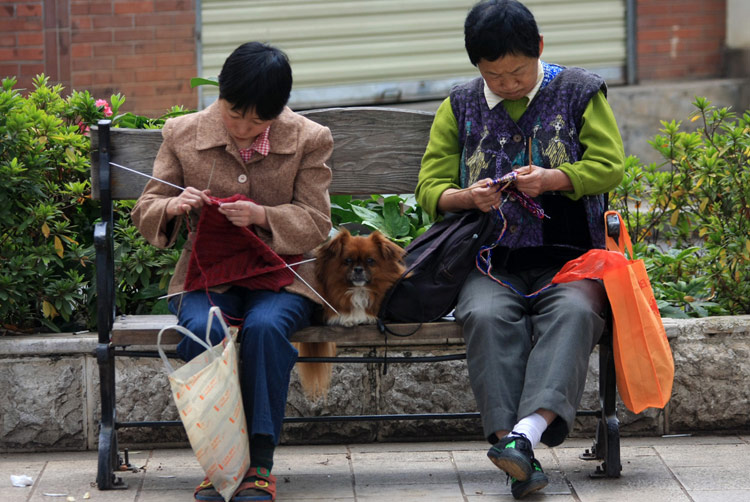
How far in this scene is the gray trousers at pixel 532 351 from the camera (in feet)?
10.8

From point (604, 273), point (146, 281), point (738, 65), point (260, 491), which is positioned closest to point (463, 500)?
point (260, 491)

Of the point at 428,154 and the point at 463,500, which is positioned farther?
the point at 428,154

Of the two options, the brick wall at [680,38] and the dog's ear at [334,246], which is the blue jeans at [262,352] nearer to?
the dog's ear at [334,246]

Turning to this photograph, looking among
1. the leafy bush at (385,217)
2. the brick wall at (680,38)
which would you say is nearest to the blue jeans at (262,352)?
the leafy bush at (385,217)

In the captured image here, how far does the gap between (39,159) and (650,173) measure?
9.00 ft

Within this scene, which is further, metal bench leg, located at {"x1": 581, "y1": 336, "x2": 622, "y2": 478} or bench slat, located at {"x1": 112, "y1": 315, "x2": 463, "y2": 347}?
metal bench leg, located at {"x1": 581, "y1": 336, "x2": 622, "y2": 478}

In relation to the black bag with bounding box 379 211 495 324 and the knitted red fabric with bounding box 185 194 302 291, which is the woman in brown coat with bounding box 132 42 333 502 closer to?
the knitted red fabric with bounding box 185 194 302 291

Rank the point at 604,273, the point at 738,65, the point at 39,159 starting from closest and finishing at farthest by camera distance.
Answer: the point at 604,273 < the point at 39,159 < the point at 738,65

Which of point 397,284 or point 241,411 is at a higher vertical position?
point 397,284

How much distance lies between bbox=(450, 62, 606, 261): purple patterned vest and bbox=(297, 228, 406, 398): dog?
417mm

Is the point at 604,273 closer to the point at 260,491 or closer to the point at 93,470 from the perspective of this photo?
the point at 260,491

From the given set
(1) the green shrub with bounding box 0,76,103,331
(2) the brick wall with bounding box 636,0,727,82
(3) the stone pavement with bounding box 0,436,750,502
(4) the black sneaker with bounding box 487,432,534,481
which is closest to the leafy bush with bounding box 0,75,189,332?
(1) the green shrub with bounding box 0,76,103,331

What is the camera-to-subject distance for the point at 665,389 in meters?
3.43

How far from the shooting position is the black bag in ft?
11.8
